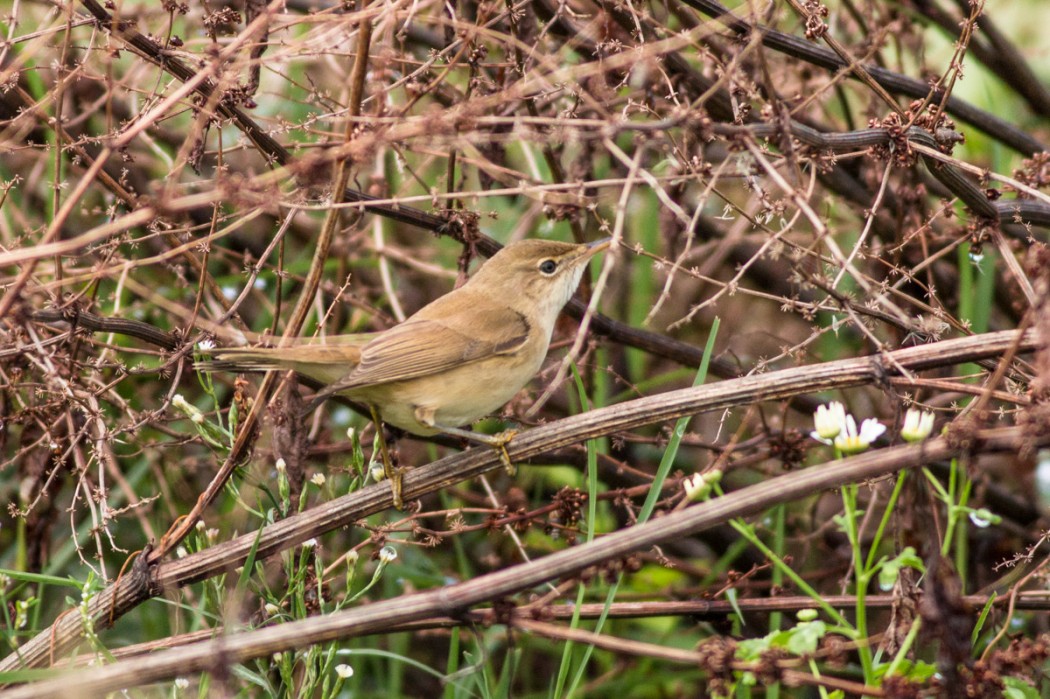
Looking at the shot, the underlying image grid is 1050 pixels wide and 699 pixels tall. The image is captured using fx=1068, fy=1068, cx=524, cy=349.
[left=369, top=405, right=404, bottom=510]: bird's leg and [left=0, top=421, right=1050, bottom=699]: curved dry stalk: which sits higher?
[left=0, top=421, right=1050, bottom=699]: curved dry stalk

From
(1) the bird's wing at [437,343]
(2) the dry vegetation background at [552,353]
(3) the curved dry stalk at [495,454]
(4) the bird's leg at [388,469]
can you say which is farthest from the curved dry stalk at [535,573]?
(1) the bird's wing at [437,343]

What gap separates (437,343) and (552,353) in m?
0.91

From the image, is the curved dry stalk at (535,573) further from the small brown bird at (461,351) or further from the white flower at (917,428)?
the small brown bird at (461,351)

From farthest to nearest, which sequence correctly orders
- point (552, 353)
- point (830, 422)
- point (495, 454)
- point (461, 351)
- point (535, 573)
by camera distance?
point (552, 353) < point (461, 351) < point (495, 454) < point (830, 422) < point (535, 573)

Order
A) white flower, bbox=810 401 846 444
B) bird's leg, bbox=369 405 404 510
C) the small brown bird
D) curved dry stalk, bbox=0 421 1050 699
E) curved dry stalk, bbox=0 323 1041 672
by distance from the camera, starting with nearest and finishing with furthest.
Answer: curved dry stalk, bbox=0 421 1050 699 < white flower, bbox=810 401 846 444 < curved dry stalk, bbox=0 323 1041 672 < bird's leg, bbox=369 405 404 510 < the small brown bird

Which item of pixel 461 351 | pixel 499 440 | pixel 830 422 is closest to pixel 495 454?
pixel 499 440

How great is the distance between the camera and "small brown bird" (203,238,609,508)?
306 cm

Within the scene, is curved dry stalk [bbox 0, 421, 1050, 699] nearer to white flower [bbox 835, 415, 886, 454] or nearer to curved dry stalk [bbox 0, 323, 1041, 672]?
white flower [bbox 835, 415, 886, 454]

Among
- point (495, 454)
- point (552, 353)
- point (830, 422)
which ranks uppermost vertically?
point (830, 422)

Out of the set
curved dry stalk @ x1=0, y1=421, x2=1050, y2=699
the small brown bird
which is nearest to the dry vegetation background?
curved dry stalk @ x1=0, y1=421, x2=1050, y2=699

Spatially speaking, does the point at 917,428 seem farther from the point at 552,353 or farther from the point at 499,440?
the point at 552,353

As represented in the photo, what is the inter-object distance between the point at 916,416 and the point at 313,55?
196 centimetres

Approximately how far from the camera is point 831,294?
257cm

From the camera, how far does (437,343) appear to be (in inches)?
130
